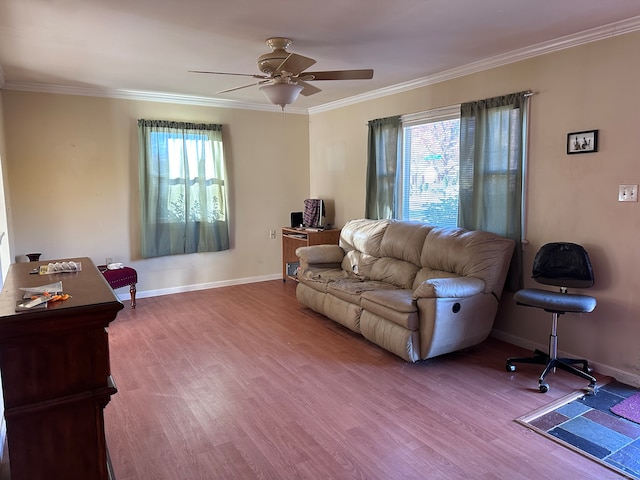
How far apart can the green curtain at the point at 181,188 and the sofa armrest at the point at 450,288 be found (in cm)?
323

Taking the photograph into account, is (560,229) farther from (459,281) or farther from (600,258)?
(459,281)

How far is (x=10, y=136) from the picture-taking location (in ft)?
14.6

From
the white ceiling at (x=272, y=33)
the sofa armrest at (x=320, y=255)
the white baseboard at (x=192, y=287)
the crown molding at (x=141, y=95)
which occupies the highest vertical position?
the crown molding at (x=141, y=95)

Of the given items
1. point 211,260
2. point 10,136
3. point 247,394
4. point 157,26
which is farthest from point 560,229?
point 10,136

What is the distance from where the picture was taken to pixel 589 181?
316cm

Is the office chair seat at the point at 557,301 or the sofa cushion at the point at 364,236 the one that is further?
the sofa cushion at the point at 364,236

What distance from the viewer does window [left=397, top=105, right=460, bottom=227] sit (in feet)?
14.1

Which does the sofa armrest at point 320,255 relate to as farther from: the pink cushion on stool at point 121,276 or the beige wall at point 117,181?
the pink cushion on stool at point 121,276

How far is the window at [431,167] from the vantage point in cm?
429

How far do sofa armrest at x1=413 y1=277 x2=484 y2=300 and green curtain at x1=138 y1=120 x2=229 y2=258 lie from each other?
10.6ft

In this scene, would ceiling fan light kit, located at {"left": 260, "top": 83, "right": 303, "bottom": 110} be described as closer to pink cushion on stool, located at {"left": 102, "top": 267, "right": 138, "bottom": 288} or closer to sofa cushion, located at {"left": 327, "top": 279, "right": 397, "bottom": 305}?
sofa cushion, located at {"left": 327, "top": 279, "right": 397, "bottom": 305}

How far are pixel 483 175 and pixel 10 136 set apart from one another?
4.73 metres

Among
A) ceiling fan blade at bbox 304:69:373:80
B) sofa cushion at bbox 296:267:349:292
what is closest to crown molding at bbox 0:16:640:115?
ceiling fan blade at bbox 304:69:373:80

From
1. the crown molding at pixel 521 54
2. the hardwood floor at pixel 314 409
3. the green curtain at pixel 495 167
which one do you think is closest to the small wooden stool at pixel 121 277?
the hardwood floor at pixel 314 409
